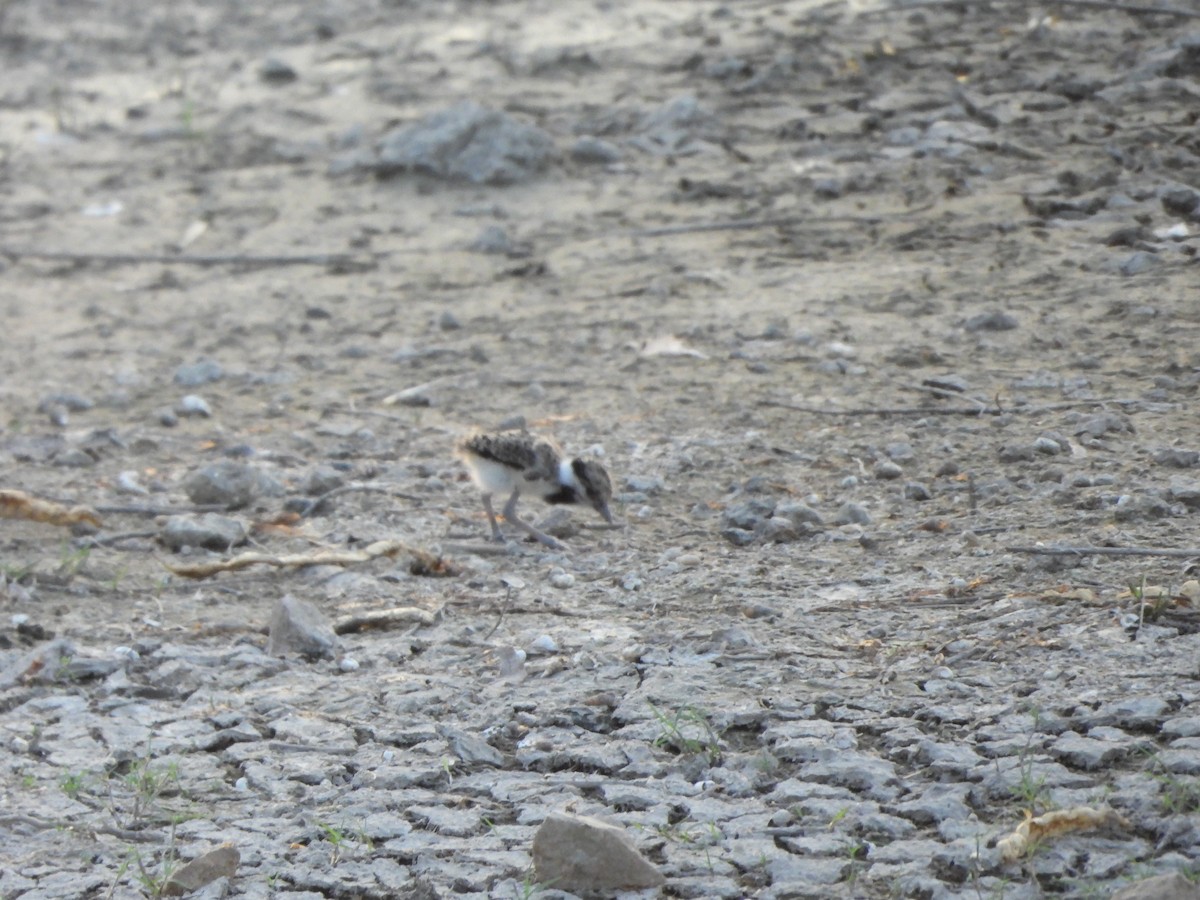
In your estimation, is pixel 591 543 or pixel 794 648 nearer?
pixel 794 648

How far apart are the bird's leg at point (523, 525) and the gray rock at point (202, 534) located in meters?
0.99

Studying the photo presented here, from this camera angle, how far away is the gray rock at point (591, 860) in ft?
12.3

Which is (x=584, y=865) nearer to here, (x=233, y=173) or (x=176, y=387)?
(x=176, y=387)

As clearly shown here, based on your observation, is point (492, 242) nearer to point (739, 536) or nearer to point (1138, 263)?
point (1138, 263)

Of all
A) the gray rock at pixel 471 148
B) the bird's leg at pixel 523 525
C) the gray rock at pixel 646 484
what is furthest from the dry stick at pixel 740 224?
the bird's leg at pixel 523 525

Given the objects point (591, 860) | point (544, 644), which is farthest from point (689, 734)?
point (544, 644)

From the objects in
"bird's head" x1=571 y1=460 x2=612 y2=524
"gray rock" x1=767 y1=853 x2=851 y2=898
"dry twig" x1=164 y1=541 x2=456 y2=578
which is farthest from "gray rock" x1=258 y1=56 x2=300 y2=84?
"gray rock" x1=767 y1=853 x2=851 y2=898

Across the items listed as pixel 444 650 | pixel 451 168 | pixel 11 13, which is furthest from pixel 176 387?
pixel 11 13

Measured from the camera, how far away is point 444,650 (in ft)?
17.1

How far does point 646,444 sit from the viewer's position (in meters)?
6.80

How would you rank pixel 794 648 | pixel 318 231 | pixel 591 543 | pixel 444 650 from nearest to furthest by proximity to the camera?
1. pixel 794 648
2. pixel 444 650
3. pixel 591 543
4. pixel 318 231

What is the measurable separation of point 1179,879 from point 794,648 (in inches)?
63.4

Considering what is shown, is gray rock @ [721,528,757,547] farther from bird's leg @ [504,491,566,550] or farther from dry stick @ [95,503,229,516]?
dry stick @ [95,503,229,516]

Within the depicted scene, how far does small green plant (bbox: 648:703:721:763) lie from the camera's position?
14.1ft
